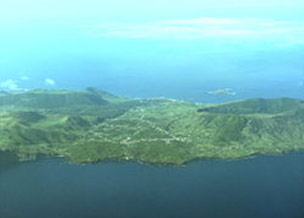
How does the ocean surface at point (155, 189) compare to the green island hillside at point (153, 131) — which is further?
the green island hillside at point (153, 131)

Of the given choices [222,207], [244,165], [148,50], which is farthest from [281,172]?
[148,50]

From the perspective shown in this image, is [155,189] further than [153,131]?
No

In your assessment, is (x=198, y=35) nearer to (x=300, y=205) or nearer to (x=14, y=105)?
(x=14, y=105)

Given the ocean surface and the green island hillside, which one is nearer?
the ocean surface

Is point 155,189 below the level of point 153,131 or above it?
below
